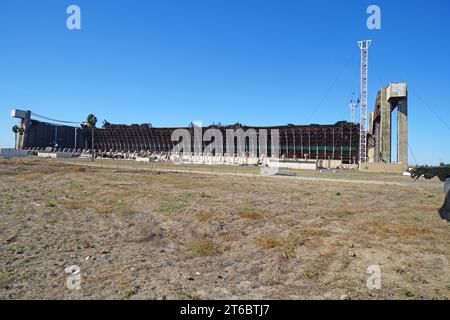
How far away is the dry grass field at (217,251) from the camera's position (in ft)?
24.8

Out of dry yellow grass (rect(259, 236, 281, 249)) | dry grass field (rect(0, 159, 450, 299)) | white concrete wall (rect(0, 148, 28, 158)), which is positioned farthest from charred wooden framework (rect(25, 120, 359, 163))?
dry yellow grass (rect(259, 236, 281, 249))

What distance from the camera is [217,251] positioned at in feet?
35.6

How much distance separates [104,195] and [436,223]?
20200 millimetres

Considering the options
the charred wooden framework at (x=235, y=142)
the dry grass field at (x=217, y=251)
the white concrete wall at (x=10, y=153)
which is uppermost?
the charred wooden framework at (x=235, y=142)

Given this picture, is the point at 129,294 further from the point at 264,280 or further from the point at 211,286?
the point at 264,280

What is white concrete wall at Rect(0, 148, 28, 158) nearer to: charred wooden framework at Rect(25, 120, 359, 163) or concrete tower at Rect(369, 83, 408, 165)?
charred wooden framework at Rect(25, 120, 359, 163)

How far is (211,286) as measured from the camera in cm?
780

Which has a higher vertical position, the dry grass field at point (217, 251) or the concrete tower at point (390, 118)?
the concrete tower at point (390, 118)

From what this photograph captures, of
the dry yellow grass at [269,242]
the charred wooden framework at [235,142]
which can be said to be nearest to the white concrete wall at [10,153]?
the charred wooden framework at [235,142]

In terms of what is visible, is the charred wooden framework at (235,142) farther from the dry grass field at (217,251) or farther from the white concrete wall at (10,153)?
the dry grass field at (217,251)

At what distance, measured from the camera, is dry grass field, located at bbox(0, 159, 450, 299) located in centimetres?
757

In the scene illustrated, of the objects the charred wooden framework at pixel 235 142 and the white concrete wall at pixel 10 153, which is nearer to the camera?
the white concrete wall at pixel 10 153

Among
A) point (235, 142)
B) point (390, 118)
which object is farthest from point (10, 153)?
point (390, 118)
